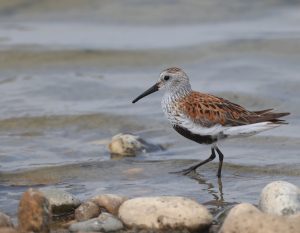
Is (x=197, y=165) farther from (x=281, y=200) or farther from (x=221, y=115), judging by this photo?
(x=281, y=200)

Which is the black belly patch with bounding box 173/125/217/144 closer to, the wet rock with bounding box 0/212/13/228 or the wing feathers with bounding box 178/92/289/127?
the wing feathers with bounding box 178/92/289/127

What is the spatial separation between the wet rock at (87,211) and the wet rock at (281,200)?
115 centimetres

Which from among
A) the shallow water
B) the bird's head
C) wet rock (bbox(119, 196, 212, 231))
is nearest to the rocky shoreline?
wet rock (bbox(119, 196, 212, 231))

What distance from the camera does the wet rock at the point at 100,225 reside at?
5.32m

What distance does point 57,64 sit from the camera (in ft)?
38.3

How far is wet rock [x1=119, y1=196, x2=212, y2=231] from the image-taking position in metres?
5.28

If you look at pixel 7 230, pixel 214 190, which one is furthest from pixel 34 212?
pixel 214 190

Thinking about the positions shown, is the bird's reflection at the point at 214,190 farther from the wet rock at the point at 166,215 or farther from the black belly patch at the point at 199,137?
the wet rock at the point at 166,215

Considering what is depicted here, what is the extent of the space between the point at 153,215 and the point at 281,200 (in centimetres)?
86

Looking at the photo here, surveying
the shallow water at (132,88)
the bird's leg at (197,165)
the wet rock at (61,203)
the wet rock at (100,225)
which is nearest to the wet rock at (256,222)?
the wet rock at (100,225)

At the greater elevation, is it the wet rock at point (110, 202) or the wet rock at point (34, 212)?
the wet rock at point (34, 212)

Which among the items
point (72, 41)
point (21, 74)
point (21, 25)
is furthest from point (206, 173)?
point (21, 25)

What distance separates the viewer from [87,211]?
223 inches

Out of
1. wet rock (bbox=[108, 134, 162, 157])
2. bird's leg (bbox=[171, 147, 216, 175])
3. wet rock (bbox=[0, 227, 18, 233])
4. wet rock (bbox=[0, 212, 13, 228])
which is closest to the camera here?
wet rock (bbox=[0, 227, 18, 233])
